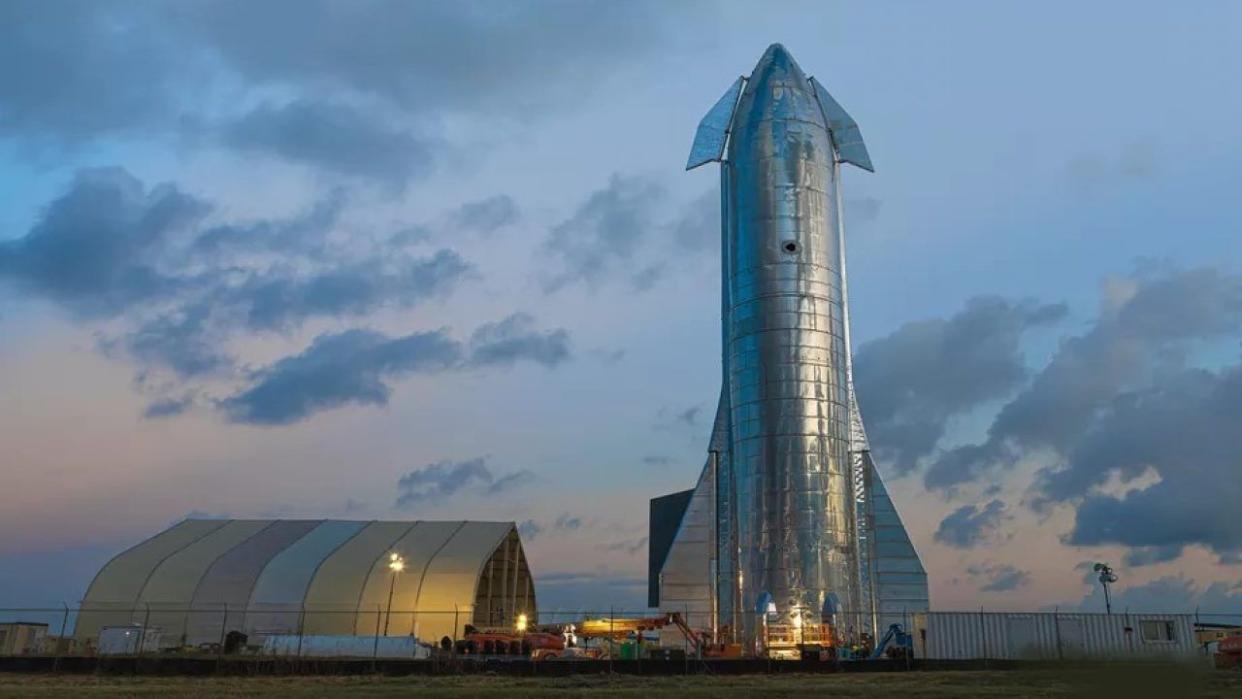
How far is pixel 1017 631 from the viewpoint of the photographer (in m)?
43.4

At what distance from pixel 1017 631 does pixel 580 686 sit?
21.7m

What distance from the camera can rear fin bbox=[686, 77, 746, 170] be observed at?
5484 cm

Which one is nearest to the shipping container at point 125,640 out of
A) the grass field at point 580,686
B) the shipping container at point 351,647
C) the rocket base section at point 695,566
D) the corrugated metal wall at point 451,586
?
the shipping container at point 351,647

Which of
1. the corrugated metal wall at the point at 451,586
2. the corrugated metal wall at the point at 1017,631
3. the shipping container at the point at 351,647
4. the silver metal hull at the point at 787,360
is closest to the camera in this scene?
the corrugated metal wall at the point at 1017,631

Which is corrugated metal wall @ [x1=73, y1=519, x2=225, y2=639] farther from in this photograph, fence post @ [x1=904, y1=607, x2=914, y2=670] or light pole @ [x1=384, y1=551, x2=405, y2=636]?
fence post @ [x1=904, y1=607, x2=914, y2=670]

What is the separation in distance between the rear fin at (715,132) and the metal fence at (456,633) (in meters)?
24.1

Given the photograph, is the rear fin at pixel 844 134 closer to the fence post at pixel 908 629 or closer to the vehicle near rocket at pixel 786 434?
the vehicle near rocket at pixel 786 434

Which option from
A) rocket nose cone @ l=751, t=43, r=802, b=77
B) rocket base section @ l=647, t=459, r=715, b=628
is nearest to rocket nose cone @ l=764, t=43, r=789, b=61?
rocket nose cone @ l=751, t=43, r=802, b=77

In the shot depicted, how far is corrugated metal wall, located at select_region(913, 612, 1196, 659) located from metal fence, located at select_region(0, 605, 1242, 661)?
0.04m

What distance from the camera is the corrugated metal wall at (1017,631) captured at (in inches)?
1716

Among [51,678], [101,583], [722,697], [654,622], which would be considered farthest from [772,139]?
[101,583]

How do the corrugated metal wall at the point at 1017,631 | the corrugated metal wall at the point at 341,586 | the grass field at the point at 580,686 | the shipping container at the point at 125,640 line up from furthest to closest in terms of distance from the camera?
the corrugated metal wall at the point at 341,586
the shipping container at the point at 125,640
the corrugated metal wall at the point at 1017,631
the grass field at the point at 580,686

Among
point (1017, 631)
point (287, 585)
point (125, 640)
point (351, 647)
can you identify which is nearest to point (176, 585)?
point (287, 585)

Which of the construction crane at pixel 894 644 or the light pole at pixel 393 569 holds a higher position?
the light pole at pixel 393 569
